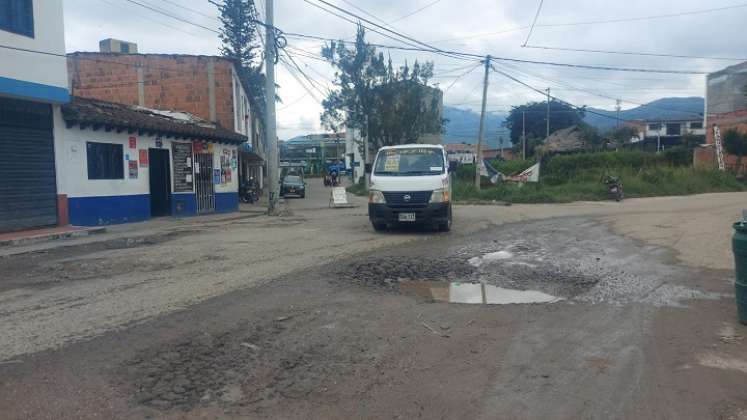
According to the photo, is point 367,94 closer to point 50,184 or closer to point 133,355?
point 50,184

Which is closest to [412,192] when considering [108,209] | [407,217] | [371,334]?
[407,217]

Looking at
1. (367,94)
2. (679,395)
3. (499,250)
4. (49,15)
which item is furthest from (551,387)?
(367,94)

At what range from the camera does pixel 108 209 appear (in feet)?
56.1

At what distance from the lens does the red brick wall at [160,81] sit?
1039 inches

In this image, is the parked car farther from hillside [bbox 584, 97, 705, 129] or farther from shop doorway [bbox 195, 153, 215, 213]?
hillside [bbox 584, 97, 705, 129]

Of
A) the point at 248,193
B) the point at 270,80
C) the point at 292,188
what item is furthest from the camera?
the point at 292,188

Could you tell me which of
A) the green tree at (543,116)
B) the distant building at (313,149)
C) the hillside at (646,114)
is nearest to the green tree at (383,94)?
the green tree at (543,116)

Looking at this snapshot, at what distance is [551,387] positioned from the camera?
4.27 meters

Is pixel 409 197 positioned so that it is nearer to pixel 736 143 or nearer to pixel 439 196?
pixel 439 196

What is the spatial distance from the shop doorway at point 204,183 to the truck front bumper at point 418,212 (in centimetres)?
1050

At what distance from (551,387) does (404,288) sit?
3516 mm

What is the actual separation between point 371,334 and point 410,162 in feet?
27.8

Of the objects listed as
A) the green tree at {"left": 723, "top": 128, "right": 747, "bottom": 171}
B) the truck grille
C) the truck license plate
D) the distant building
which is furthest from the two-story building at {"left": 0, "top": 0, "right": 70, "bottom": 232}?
the distant building

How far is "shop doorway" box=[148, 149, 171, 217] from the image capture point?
2012 cm
